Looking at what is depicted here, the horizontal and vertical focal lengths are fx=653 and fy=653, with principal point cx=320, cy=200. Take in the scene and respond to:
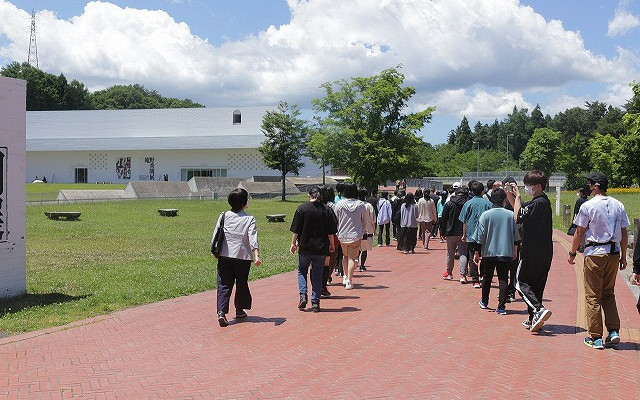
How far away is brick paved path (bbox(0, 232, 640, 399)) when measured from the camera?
5.57 meters

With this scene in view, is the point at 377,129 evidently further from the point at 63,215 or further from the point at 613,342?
the point at 613,342

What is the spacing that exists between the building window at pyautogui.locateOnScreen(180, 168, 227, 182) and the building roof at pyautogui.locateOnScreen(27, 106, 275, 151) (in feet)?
9.91

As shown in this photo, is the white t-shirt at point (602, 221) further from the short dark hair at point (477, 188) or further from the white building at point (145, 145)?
the white building at point (145, 145)

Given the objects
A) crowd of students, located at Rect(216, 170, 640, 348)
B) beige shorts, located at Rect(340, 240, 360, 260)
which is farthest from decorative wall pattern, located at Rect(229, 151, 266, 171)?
beige shorts, located at Rect(340, 240, 360, 260)

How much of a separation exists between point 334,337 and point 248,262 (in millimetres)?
1575

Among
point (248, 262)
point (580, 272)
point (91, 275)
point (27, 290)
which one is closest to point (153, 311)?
point (248, 262)

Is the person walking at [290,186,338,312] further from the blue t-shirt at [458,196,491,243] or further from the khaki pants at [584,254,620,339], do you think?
the khaki pants at [584,254,620,339]

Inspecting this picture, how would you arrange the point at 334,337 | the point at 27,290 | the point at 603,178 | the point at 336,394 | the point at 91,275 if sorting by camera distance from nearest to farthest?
the point at 336,394 → the point at 603,178 → the point at 334,337 → the point at 27,290 → the point at 91,275

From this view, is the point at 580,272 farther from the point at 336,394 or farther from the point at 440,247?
the point at 336,394

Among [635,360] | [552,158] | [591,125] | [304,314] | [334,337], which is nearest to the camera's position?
[635,360]

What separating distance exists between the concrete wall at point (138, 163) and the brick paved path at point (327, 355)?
200 ft

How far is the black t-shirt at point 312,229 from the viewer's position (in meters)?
8.96

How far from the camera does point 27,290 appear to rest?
35.0ft

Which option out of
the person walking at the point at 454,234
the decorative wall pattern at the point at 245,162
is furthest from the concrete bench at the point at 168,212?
the decorative wall pattern at the point at 245,162
